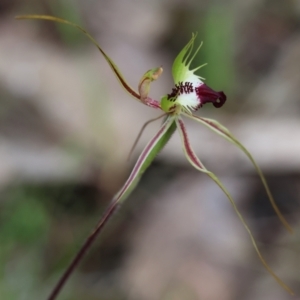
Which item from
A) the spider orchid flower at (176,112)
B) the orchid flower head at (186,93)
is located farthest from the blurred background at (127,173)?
the orchid flower head at (186,93)

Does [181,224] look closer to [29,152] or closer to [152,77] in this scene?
[29,152]

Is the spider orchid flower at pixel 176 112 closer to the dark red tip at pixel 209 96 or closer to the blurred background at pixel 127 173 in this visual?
the dark red tip at pixel 209 96

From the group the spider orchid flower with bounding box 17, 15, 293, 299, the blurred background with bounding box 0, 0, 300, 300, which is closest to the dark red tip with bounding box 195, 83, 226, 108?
the spider orchid flower with bounding box 17, 15, 293, 299

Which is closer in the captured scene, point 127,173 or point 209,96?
point 209,96

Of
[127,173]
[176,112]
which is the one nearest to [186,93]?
[176,112]

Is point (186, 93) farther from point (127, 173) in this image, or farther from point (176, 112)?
point (127, 173)

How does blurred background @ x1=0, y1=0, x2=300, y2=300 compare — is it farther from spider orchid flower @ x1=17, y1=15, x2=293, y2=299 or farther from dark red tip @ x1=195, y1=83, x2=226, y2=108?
dark red tip @ x1=195, y1=83, x2=226, y2=108
